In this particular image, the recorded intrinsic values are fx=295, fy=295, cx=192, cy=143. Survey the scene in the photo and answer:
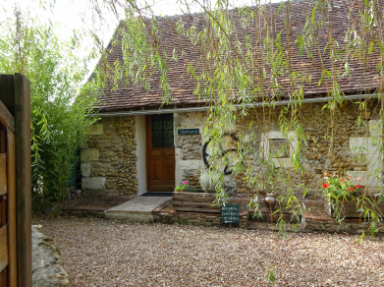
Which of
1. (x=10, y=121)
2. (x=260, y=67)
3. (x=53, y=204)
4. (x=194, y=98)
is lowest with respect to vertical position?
(x=53, y=204)

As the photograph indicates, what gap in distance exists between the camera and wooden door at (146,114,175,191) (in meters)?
7.68

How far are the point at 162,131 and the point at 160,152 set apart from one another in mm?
555

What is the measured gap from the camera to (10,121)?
109cm

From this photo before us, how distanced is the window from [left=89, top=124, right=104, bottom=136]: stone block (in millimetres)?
1327

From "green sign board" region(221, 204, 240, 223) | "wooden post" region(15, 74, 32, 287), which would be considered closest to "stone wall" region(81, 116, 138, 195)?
"green sign board" region(221, 204, 240, 223)

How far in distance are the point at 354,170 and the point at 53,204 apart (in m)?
6.22

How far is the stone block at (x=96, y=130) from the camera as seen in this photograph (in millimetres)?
7262

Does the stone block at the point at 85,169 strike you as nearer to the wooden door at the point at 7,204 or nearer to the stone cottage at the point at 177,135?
the stone cottage at the point at 177,135

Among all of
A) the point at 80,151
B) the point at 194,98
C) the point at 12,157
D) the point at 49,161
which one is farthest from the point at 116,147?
the point at 12,157

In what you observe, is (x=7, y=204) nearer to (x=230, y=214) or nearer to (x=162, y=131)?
(x=230, y=214)

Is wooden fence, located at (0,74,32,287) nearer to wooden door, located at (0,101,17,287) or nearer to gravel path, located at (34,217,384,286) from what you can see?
wooden door, located at (0,101,17,287)

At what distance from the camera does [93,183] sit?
24.1ft

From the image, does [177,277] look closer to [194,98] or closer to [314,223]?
[314,223]

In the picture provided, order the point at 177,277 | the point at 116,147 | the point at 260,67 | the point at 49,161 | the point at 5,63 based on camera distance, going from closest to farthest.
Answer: the point at 260,67, the point at 177,277, the point at 5,63, the point at 49,161, the point at 116,147
